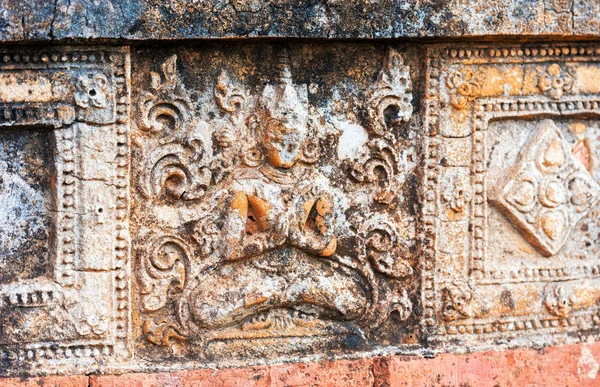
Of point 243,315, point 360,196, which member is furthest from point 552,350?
point 243,315

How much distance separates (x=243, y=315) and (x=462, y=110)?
142cm

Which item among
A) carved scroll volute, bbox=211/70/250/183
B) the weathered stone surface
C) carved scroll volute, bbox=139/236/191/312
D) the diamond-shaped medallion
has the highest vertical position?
the weathered stone surface

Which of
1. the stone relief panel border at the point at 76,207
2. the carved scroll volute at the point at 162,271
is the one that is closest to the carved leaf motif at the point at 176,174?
the stone relief panel border at the point at 76,207

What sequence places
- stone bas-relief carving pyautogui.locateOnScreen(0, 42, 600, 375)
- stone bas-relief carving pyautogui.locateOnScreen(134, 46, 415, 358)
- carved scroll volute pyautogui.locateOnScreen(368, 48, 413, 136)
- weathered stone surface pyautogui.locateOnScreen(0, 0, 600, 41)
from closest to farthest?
weathered stone surface pyautogui.locateOnScreen(0, 0, 600, 41), stone bas-relief carving pyautogui.locateOnScreen(0, 42, 600, 375), stone bas-relief carving pyautogui.locateOnScreen(134, 46, 415, 358), carved scroll volute pyautogui.locateOnScreen(368, 48, 413, 136)

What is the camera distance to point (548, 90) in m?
4.23

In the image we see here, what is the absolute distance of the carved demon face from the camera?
3947mm

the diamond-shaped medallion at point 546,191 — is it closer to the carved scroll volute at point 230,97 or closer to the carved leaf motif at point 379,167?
the carved leaf motif at point 379,167

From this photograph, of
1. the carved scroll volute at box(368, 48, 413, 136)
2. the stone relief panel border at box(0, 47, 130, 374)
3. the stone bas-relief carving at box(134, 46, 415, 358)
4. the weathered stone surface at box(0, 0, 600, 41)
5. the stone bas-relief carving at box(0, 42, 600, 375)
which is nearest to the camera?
the weathered stone surface at box(0, 0, 600, 41)

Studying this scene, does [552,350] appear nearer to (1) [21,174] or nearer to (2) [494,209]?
(2) [494,209]

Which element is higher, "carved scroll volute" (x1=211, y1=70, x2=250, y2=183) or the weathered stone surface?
the weathered stone surface

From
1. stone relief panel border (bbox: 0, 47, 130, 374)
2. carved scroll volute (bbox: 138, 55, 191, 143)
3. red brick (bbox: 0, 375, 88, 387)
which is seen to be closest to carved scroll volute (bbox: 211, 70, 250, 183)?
carved scroll volute (bbox: 138, 55, 191, 143)

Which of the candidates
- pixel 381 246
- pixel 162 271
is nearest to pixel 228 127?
pixel 162 271

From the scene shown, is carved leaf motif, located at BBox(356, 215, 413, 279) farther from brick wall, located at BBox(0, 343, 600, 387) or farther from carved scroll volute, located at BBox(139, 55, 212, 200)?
carved scroll volute, located at BBox(139, 55, 212, 200)

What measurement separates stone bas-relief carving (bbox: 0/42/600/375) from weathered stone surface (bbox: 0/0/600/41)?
0.15 m
